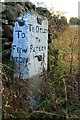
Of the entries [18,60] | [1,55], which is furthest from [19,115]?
[1,55]

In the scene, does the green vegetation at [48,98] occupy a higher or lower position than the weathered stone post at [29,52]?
lower

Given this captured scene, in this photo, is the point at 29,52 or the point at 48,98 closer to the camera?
the point at 48,98

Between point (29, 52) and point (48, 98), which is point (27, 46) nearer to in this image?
point (29, 52)

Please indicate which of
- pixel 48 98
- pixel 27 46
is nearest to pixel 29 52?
pixel 27 46

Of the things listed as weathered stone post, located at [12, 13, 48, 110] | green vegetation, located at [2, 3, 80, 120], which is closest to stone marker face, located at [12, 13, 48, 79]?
weathered stone post, located at [12, 13, 48, 110]

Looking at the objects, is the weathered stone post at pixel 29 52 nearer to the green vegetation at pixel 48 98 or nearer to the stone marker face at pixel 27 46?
the stone marker face at pixel 27 46

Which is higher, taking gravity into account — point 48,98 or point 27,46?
point 27,46

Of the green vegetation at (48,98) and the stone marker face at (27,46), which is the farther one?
the stone marker face at (27,46)

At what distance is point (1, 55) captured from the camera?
4926 millimetres

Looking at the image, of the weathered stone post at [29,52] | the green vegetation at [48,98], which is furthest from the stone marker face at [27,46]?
the green vegetation at [48,98]

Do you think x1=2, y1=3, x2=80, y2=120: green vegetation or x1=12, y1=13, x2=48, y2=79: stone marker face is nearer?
x1=2, y1=3, x2=80, y2=120: green vegetation

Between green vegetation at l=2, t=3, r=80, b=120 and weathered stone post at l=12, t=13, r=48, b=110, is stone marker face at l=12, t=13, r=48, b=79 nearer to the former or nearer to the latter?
weathered stone post at l=12, t=13, r=48, b=110

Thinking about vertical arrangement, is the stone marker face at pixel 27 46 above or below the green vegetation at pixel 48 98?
above

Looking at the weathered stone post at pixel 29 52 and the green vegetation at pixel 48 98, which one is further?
the weathered stone post at pixel 29 52
